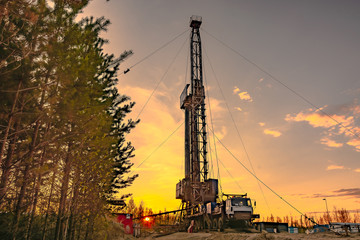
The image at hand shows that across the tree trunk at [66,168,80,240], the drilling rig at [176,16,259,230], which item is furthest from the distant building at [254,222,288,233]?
the tree trunk at [66,168,80,240]

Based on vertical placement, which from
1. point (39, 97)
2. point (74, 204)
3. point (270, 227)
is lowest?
point (270, 227)

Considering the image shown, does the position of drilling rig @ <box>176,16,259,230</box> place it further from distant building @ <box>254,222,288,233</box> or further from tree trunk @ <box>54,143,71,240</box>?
tree trunk @ <box>54,143,71,240</box>

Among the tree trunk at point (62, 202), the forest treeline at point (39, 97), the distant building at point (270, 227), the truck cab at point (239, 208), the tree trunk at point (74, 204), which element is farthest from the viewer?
the distant building at point (270, 227)

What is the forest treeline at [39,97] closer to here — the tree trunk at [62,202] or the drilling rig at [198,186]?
the tree trunk at [62,202]

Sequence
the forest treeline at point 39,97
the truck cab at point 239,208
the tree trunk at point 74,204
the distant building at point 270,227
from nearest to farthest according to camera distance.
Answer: the forest treeline at point 39,97
the tree trunk at point 74,204
the truck cab at point 239,208
the distant building at point 270,227

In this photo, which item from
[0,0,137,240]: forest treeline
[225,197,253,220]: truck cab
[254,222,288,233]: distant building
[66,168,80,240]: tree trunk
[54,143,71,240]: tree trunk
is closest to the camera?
[0,0,137,240]: forest treeline

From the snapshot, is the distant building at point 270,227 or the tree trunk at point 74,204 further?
the distant building at point 270,227

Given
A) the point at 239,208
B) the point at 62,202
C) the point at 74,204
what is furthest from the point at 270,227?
the point at 62,202

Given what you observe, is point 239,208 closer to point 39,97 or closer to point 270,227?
point 270,227

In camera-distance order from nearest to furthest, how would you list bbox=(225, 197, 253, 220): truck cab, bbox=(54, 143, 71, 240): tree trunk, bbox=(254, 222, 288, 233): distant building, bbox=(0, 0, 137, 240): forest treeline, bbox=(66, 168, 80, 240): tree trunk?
1. bbox=(0, 0, 137, 240): forest treeline
2. bbox=(54, 143, 71, 240): tree trunk
3. bbox=(66, 168, 80, 240): tree trunk
4. bbox=(225, 197, 253, 220): truck cab
5. bbox=(254, 222, 288, 233): distant building

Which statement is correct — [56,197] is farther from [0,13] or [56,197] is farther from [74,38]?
[0,13]

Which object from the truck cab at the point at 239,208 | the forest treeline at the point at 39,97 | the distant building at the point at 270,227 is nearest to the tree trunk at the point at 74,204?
the forest treeline at the point at 39,97

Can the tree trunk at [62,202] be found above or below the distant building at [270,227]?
above

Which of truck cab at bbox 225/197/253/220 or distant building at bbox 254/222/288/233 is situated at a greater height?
truck cab at bbox 225/197/253/220
